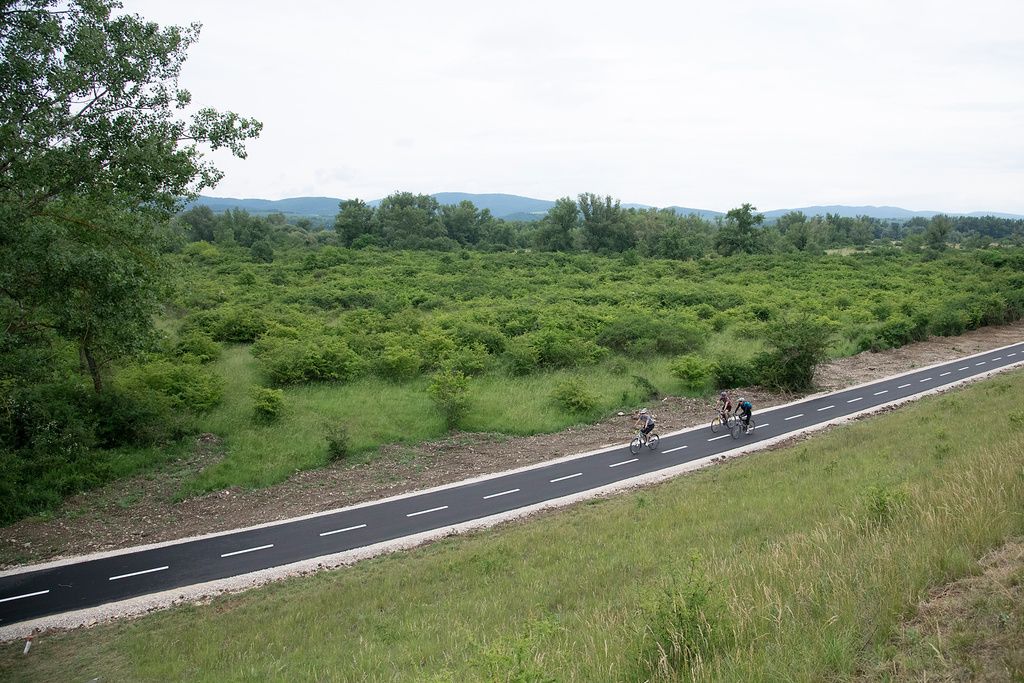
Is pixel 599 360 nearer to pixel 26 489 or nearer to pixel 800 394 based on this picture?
pixel 800 394

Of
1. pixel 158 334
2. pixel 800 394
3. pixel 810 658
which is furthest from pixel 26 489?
pixel 800 394

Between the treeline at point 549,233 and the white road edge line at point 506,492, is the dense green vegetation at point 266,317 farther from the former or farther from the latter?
the treeline at point 549,233

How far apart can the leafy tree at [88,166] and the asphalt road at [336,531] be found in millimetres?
5752

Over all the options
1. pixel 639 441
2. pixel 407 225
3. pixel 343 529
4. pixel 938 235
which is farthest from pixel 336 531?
pixel 938 235

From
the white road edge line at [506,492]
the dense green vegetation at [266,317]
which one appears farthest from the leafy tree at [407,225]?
the white road edge line at [506,492]

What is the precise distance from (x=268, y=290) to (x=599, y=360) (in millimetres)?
32426

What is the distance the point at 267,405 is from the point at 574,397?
541 inches

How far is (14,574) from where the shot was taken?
14531 mm

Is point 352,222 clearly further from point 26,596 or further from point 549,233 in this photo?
point 26,596

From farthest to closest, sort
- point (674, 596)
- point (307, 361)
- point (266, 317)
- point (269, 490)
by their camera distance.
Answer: point (266, 317) < point (307, 361) < point (269, 490) < point (674, 596)

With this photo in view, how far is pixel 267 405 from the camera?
24.2 meters

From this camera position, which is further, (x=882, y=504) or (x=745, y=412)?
(x=745, y=412)

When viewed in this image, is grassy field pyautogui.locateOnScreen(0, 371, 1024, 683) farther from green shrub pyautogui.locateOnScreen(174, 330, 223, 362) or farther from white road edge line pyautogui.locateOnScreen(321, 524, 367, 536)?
green shrub pyautogui.locateOnScreen(174, 330, 223, 362)

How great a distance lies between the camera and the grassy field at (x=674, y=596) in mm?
4621
